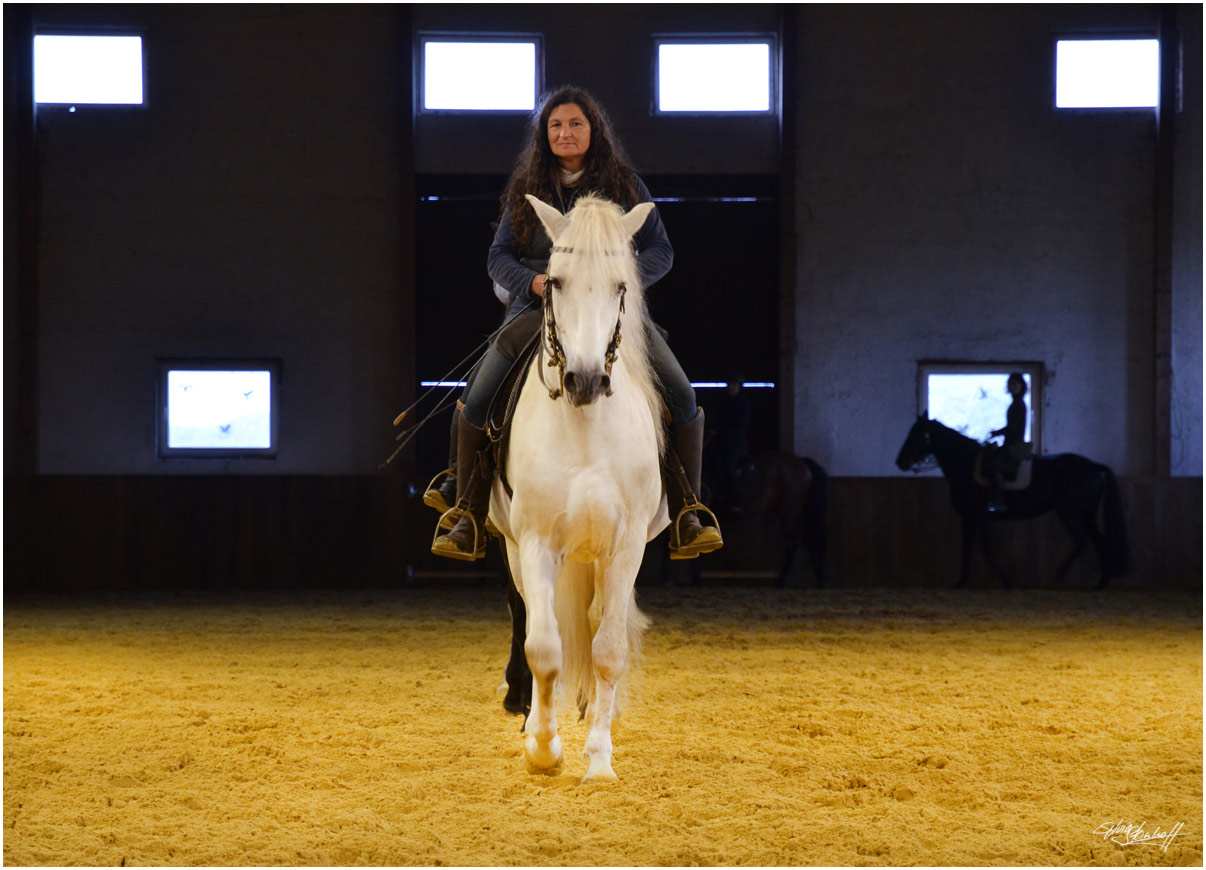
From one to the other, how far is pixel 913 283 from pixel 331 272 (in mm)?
5625

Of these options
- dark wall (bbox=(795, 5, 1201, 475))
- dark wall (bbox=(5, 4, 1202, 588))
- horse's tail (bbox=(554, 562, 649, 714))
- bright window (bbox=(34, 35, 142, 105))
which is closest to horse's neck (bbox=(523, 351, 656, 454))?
horse's tail (bbox=(554, 562, 649, 714))

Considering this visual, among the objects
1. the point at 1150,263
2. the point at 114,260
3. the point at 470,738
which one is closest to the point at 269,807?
the point at 470,738

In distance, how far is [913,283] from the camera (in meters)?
11.0

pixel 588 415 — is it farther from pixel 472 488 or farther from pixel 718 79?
pixel 718 79

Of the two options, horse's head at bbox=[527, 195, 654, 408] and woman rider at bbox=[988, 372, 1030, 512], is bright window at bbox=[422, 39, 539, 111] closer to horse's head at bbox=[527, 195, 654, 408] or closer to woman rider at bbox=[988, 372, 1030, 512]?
woman rider at bbox=[988, 372, 1030, 512]

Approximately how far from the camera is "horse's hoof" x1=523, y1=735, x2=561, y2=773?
3.30m

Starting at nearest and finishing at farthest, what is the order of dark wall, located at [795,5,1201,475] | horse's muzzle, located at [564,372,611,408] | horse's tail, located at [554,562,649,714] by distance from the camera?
horse's muzzle, located at [564,372,611,408] → horse's tail, located at [554,562,649,714] → dark wall, located at [795,5,1201,475]

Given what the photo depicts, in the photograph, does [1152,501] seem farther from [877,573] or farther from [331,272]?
[331,272]

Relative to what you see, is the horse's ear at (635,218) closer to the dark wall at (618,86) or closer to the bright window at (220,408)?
the dark wall at (618,86)

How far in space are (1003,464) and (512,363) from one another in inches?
294

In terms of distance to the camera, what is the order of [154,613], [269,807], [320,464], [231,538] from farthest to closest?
[320,464], [231,538], [154,613], [269,807]

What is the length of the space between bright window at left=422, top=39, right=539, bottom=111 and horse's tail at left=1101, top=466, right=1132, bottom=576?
21.0 feet

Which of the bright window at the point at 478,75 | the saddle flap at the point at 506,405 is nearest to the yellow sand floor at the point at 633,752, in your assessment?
the saddle flap at the point at 506,405

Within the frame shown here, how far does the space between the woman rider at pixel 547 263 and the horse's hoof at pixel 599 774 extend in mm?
696
